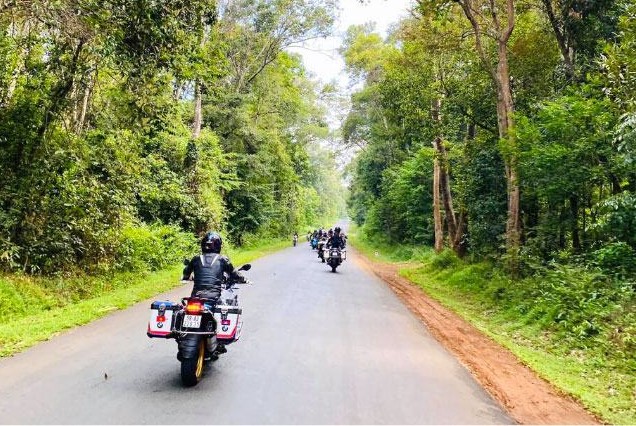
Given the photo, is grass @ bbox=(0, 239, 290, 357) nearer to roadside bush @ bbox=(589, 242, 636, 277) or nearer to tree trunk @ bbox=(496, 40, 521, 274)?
tree trunk @ bbox=(496, 40, 521, 274)

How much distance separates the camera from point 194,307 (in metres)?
5.78

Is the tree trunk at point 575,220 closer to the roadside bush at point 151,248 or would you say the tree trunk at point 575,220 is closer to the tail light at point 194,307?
the tail light at point 194,307

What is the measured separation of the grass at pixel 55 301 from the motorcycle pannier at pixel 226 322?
295 cm

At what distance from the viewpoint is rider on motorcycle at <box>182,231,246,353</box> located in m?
6.45

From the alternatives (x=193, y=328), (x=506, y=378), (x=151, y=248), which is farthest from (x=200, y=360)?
(x=151, y=248)

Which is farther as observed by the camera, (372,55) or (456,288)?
(372,55)

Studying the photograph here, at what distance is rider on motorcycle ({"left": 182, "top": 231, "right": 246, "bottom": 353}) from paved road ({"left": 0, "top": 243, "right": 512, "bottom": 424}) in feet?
3.05

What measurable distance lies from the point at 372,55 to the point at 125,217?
922 inches

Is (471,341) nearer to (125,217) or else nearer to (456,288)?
(456,288)

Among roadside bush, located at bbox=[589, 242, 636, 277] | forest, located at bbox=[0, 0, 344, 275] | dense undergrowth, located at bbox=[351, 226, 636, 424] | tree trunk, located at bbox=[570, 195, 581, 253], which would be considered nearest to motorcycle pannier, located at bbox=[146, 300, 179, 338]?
dense undergrowth, located at bbox=[351, 226, 636, 424]

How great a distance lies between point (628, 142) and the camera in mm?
9219

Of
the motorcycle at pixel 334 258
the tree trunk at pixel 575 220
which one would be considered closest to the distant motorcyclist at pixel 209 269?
the tree trunk at pixel 575 220

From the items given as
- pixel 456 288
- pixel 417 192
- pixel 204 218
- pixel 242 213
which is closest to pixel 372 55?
pixel 417 192

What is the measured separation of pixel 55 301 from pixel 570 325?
10440 mm
